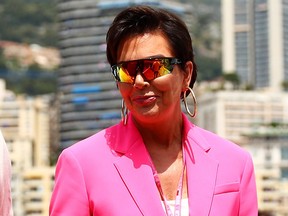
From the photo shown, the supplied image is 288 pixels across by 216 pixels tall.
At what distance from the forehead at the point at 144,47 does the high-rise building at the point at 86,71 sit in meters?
112

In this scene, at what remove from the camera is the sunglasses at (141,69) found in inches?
149

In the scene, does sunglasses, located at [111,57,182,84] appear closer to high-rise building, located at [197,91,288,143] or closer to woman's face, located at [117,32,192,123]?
woman's face, located at [117,32,192,123]

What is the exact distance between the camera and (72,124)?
395 feet

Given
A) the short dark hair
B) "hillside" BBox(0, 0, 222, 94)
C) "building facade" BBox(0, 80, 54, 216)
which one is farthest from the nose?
"hillside" BBox(0, 0, 222, 94)

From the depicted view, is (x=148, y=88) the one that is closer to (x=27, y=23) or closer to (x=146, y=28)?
(x=146, y=28)

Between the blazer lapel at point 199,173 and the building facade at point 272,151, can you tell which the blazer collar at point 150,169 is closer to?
the blazer lapel at point 199,173

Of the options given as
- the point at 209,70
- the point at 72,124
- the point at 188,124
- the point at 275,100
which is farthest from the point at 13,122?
the point at 188,124

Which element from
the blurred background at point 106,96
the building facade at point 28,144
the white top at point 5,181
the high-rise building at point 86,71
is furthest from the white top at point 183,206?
the high-rise building at point 86,71

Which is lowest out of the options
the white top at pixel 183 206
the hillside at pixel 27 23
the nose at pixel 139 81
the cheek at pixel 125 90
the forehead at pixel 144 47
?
the hillside at pixel 27 23

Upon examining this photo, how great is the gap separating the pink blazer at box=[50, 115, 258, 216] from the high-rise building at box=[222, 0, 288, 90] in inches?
5196

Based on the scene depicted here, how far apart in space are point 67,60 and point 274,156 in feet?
68.7

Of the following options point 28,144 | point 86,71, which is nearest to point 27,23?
point 28,144

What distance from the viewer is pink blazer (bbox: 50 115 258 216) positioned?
12.1 feet

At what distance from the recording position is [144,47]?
3.81 m
